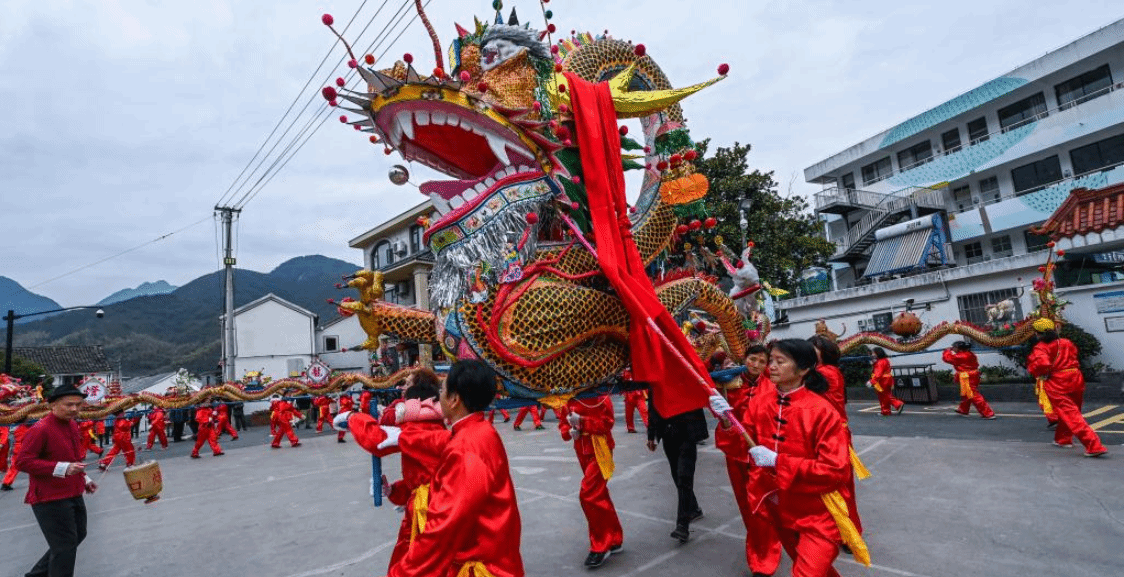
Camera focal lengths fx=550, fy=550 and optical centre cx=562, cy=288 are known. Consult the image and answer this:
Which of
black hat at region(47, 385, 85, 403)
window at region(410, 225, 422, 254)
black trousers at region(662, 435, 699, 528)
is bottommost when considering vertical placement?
black trousers at region(662, 435, 699, 528)

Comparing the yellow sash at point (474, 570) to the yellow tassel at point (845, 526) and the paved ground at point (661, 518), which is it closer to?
the yellow tassel at point (845, 526)

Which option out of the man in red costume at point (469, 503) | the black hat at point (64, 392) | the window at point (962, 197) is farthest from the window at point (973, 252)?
the black hat at point (64, 392)

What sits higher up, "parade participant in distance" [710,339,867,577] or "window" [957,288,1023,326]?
"window" [957,288,1023,326]

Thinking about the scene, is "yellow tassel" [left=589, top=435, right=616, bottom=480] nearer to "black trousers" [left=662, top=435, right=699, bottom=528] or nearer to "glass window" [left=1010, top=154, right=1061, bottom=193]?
"black trousers" [left=662, top=435, right=699, bottom=528]

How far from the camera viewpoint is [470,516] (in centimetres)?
205

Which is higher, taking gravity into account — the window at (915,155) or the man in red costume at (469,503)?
the window at (915,155)

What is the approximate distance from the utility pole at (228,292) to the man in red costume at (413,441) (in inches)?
597

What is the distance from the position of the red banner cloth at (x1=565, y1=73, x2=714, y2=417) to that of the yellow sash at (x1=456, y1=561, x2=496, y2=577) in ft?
5.02

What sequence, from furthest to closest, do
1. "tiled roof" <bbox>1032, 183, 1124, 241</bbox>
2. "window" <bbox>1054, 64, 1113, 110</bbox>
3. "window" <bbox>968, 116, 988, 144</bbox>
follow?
1. "window" <bbox>968, 116, 988, 144</bbox>
2. "window" <bbox>1054, 64, 1113, 110</bbox>
3. "tiled roof" <bbox>1032, 183, 1124, 241</bbox>

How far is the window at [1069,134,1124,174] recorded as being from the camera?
1606 cm

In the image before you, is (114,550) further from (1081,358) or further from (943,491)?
(1081,358)

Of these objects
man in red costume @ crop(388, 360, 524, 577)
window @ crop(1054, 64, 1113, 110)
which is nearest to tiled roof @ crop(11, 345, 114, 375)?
man in red costume @ crop(388, 360, 524, 577)

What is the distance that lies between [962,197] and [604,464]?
2191 cm

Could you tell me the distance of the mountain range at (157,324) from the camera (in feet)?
142
